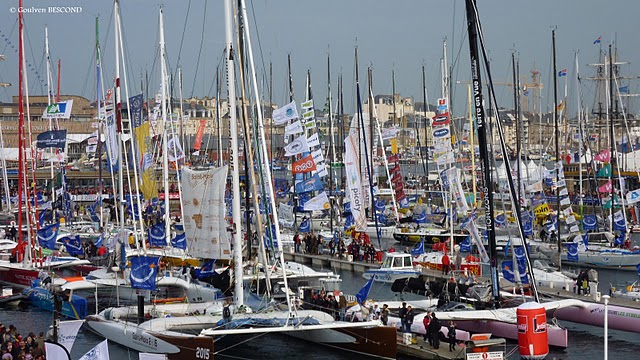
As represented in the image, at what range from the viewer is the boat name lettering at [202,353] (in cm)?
2701

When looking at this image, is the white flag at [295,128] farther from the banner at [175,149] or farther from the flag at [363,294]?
the flag at [363,294]

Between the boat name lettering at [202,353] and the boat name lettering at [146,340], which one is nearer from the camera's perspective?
the boat name lettering at [202,353]

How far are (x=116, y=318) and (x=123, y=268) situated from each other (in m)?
6.77

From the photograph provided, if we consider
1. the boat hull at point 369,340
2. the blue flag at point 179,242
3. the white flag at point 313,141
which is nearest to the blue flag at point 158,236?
the blue flag at point 179,242

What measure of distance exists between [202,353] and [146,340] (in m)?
3.06

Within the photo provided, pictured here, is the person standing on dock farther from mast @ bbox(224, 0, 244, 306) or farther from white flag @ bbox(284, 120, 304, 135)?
mast @ bbox(224, 0, 244, 306)

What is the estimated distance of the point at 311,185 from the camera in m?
50.3

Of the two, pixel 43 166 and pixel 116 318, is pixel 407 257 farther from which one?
pixel 43 166

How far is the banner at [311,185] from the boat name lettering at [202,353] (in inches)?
908

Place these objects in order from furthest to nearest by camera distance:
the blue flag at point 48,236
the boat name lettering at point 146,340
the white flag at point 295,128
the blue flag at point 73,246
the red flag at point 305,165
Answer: the white flag at point 295,128
the blue flag at point 73,246
the red flag at point 305,165
the blue flag at point 48,236
the boat name lettering at point 146,340

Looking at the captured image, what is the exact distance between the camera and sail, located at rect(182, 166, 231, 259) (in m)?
29.5

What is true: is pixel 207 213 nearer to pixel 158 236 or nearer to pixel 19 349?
pixel 19 349

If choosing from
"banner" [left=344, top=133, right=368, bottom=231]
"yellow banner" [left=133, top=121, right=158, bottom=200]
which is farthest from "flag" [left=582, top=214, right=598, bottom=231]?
"yellow banner" [left=133, top=121, right=158, bottom=200]

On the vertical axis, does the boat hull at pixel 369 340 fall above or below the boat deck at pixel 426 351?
above
